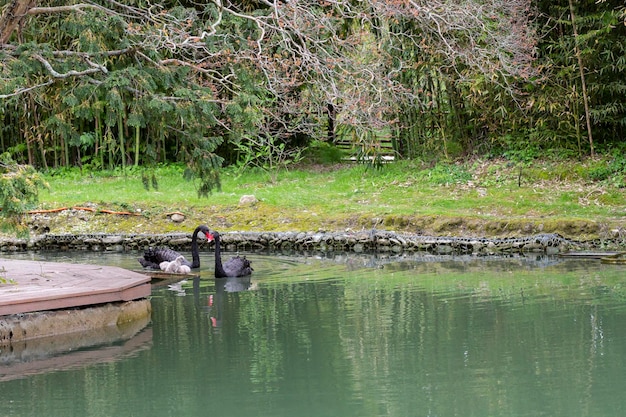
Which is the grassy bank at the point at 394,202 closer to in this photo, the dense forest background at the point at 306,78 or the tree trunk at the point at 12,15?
the dense forest background at the point at 306,78

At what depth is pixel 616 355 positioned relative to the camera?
643 cm

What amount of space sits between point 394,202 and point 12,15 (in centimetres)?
740

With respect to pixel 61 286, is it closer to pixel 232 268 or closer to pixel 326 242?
pixel 232 268

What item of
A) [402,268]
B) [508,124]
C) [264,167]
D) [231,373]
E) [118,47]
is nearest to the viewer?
[231,373]

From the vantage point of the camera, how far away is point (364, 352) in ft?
22.1

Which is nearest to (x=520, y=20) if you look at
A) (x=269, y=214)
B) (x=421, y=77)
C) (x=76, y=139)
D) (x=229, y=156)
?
(x=421, y=77)

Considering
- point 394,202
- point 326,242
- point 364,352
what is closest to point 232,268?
point 326,242

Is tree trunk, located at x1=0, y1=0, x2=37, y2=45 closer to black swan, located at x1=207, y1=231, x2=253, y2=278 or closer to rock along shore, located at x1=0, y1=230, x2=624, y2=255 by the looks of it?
black swan, located at x1=207, y1=231, x2=253, y2=278

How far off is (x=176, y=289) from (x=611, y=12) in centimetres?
814

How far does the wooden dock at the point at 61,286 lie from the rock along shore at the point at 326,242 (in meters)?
4.14

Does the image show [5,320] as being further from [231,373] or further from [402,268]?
[402,268]

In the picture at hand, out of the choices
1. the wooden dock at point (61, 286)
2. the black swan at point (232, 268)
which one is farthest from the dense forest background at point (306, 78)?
the black swan at point (232, 268)

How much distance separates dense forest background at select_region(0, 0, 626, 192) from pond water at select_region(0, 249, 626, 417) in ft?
5.70

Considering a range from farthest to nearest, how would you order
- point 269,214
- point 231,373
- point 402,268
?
point 269,214 < point 402,268 < point 231,373
